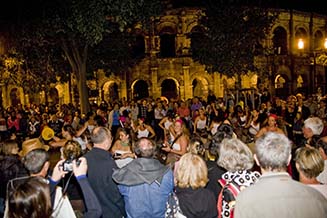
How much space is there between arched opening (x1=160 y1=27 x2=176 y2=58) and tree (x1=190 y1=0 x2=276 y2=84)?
21.0 ft

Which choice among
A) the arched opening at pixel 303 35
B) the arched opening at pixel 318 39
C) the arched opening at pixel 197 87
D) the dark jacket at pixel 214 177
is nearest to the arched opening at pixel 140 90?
the arched opening at pixel 197 87

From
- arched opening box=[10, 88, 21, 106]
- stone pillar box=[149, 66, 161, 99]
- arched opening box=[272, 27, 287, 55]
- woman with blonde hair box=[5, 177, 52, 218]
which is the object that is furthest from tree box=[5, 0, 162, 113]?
arched opening box=[272, 27, 287, 55]

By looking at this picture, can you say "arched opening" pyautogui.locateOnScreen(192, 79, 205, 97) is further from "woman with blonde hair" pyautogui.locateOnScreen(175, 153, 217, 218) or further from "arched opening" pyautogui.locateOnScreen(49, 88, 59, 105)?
"woman with blonde hair" pyautogui.locateOnScreen(175, 153, 217, 218)

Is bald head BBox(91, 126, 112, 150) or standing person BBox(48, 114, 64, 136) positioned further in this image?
standing person BBox(48, 114, 64, 136)

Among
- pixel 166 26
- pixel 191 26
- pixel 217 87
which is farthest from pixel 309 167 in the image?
pixel 166 26

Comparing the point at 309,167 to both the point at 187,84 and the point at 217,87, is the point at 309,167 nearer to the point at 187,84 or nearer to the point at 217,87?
the point at 187,84

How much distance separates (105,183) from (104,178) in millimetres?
63

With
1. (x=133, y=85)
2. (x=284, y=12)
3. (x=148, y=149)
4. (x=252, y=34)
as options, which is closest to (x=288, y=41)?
(x=284, y=12)

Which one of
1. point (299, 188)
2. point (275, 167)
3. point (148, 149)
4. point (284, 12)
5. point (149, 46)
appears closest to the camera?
point (299, 188)

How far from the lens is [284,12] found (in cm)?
3456

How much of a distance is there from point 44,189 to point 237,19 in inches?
952

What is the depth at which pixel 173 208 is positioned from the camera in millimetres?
4426

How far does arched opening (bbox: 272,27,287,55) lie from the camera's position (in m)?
35.6

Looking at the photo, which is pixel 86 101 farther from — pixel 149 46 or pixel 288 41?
pixel 288 41
